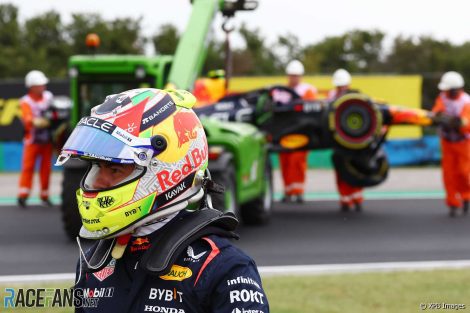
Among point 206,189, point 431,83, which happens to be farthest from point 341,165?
point 206,189

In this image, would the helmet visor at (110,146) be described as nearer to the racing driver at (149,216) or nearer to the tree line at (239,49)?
the racing driver at (149,216)

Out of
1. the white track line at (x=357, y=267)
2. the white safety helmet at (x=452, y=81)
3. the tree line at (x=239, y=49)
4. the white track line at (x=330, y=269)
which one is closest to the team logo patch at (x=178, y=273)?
the white track line at (x=330, y=269)

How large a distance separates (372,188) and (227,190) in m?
8.37

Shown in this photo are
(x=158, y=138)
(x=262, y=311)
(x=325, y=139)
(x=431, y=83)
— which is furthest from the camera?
(x=431, y=83)

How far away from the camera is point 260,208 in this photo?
1341 centimetres

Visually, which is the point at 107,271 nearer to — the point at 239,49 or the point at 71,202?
the point at 71,202

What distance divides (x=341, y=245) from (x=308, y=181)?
899 centimetres

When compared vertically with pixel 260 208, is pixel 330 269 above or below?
above

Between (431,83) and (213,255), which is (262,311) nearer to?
(213,255)

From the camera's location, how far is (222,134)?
12.0 meters

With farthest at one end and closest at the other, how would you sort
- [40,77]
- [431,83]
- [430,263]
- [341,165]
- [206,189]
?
[431,83] → [40,77] → [341,165] → [430,263] → [206,189]

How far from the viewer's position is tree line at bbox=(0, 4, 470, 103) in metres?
46.7

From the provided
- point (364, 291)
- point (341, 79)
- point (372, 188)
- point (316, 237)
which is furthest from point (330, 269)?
point (372, 188)

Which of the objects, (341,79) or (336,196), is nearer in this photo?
(341,79)
